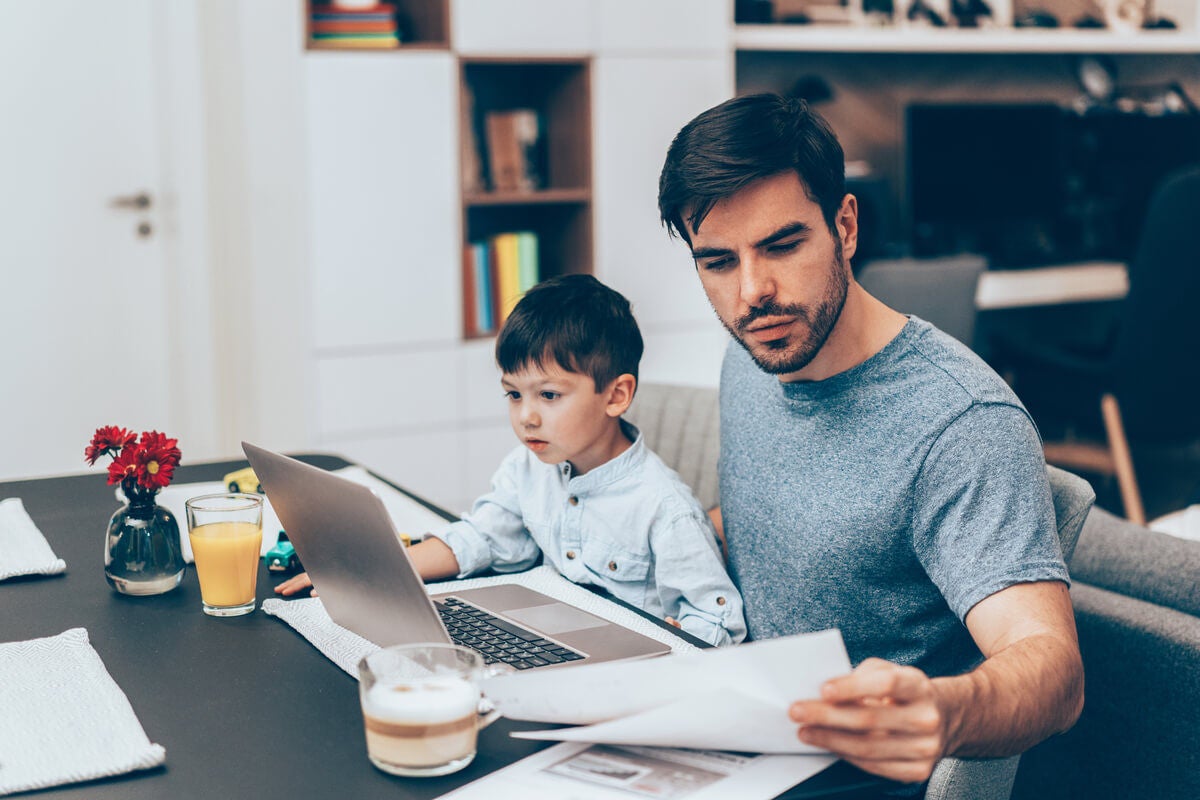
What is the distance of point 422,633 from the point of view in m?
1.00

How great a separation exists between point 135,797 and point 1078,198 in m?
4.57

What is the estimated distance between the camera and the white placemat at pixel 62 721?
0.88 m

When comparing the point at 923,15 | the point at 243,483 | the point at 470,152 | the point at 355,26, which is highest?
the point at 923,15

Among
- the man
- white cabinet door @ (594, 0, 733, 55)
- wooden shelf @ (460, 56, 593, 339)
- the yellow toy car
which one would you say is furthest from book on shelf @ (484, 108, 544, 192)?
the man

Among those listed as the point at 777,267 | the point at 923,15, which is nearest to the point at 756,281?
the point at 777,267

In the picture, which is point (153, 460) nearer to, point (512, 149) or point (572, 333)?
point (572, 333)

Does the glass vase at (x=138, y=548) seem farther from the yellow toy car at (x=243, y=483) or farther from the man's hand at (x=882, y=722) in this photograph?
the man's hand at (x=882, y=722)

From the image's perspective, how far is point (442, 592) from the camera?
133 centimetres

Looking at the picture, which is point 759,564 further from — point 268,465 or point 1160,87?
point 1160,87

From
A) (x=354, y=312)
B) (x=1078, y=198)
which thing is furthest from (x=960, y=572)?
(x=1078, y=198)

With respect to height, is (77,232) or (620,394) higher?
(77,232)

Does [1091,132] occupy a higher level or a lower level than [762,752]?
higher

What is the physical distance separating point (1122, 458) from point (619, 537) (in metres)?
2.92

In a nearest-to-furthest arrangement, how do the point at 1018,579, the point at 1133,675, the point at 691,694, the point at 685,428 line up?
1. the point at 691,694
2. the point at 1018,579
3. the point at 1133,675
4. the point at 685,428
